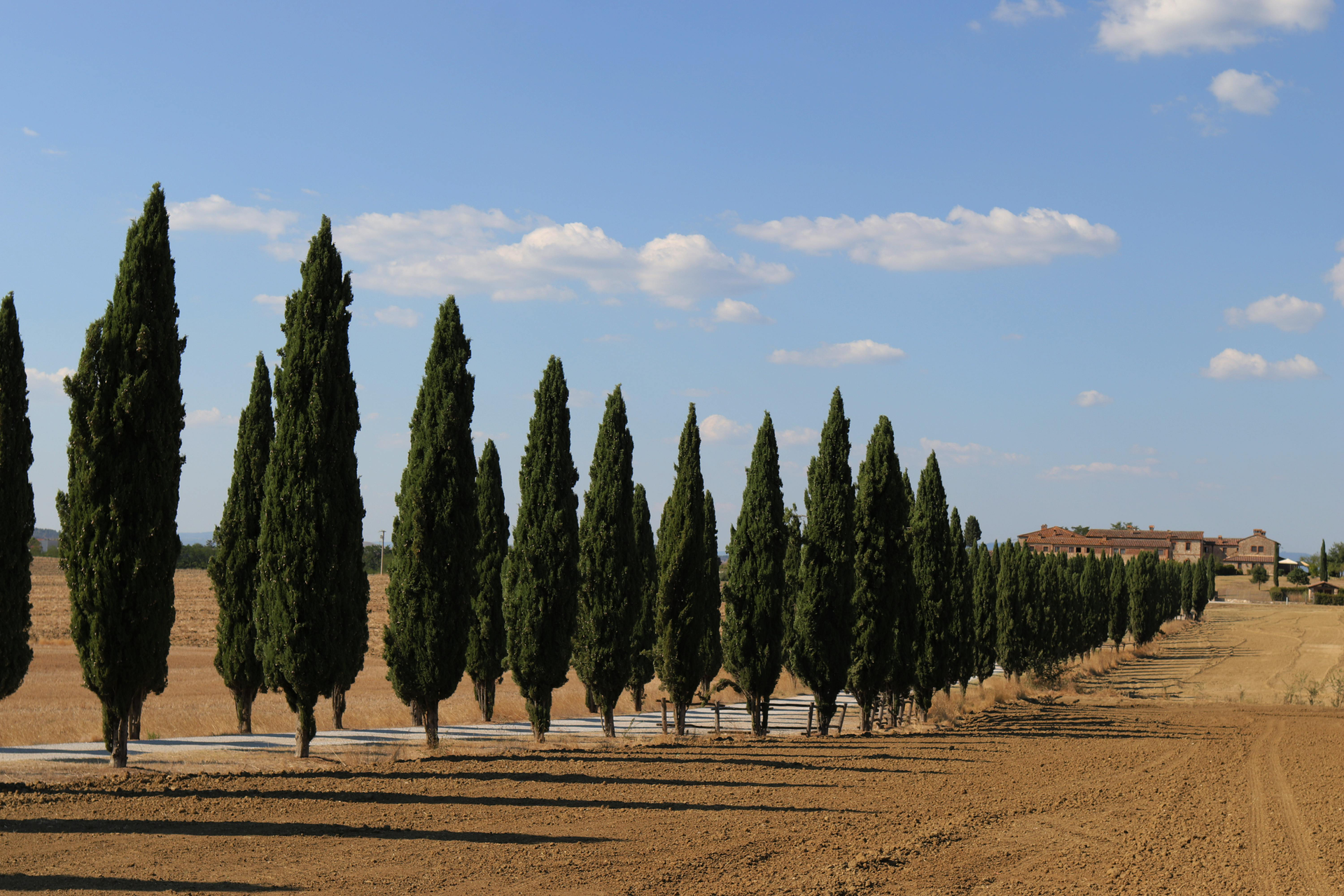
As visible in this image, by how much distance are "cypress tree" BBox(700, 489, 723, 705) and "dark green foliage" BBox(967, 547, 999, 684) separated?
12.6 metres

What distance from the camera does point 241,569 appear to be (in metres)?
22.8

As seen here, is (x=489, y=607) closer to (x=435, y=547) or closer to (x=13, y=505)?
(x=435, y=547)

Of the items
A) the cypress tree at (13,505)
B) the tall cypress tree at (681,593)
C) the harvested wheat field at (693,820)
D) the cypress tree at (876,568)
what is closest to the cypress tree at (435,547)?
the harvested wheat field at (693,820)

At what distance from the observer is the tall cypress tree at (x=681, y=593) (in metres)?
24.4

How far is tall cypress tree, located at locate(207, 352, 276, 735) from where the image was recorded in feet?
74.0

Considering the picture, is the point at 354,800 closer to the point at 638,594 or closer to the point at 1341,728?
the point at 638,594

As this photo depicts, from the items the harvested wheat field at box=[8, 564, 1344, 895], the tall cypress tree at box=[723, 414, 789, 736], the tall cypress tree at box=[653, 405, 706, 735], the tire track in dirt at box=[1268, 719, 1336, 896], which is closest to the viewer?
the harvested wheat field at box=[8, 564, 1344, 895]

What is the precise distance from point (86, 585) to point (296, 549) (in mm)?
3366

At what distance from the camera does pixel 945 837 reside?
1374 centimetres

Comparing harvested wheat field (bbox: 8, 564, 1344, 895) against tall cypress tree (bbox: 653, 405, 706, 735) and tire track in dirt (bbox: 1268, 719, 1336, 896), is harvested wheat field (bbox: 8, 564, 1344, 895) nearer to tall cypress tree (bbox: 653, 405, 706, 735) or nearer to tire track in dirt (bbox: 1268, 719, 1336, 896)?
tire track in dirt (bbox: 1268, 719, 1336, 896)

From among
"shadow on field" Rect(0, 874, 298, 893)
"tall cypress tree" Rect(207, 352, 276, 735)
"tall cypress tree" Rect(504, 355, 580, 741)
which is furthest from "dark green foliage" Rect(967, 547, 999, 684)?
"shadow on field" Rect(0, 874, 298, 893)

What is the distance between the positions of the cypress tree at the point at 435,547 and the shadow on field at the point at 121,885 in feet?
30.7

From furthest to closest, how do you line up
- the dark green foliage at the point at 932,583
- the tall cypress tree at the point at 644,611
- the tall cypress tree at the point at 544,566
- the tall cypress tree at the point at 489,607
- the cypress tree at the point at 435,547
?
the dark green foliage at the point at 932,583 < the tall cypress tree at the point at 644,611 < the tall cypress tree at the point at 489,607 < the tall cypress tree at the point at 544,566 < the cypress tree at the point at 435,547

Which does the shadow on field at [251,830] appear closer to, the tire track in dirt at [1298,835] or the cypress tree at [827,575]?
the tire track in dirt at [1298,835]
